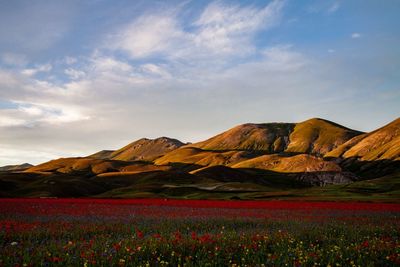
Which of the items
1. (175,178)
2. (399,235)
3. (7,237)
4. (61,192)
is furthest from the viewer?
(175,178)

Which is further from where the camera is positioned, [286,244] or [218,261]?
[286,244]

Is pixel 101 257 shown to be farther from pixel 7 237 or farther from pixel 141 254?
pixel 7 237

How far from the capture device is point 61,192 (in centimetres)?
9931

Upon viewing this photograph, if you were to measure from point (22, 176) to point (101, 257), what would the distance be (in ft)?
515

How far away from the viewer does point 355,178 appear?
180 m

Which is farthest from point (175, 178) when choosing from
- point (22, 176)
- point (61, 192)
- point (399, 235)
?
point (399, 235)

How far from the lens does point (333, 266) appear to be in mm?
11062

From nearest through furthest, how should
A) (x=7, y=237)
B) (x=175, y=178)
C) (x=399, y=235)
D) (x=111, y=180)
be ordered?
(x=7, y=237) < (x=399, y=235) < (x=175, y=178) < (x=111, y=180)

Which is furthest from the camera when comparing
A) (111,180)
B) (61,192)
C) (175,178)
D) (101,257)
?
(111,180)

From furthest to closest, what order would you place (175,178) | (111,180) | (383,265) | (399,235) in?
(111,180) < (175,178) < (399,235) < (383,265)

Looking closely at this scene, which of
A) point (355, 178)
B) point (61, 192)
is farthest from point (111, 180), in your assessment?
point (355, 178)

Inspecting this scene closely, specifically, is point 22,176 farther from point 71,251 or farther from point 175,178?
point 71,251

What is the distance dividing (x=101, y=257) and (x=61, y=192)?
95.6 metres

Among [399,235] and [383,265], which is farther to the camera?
[399,235]
